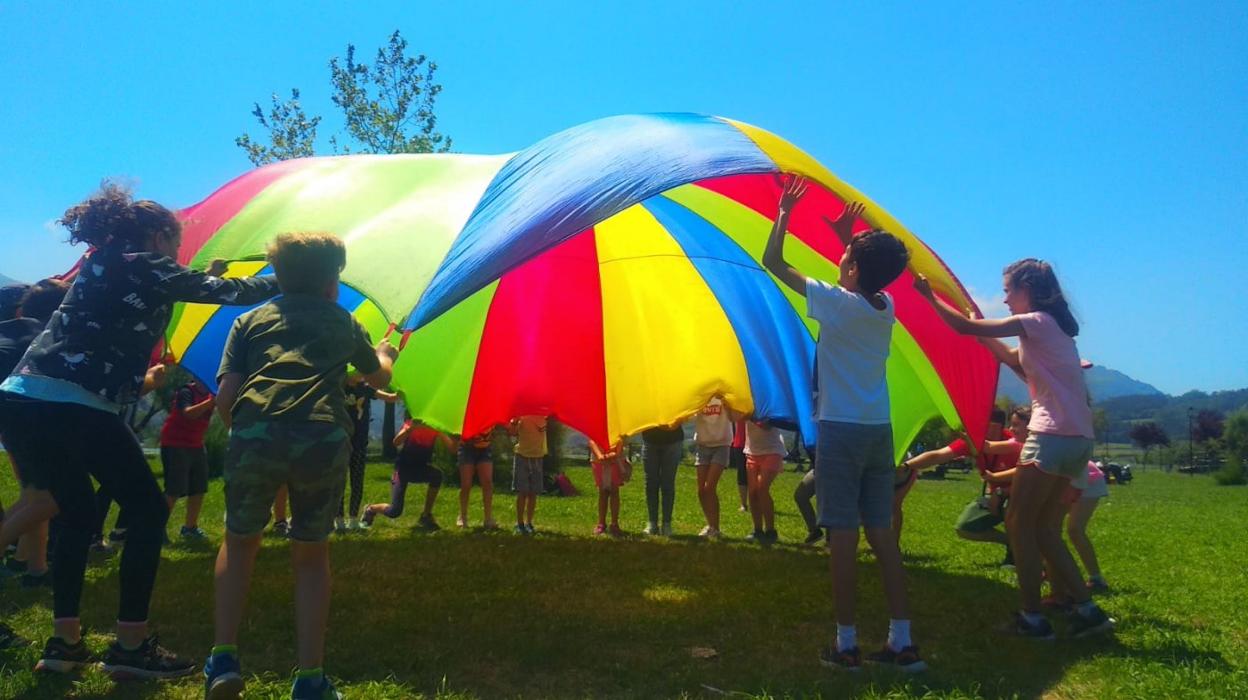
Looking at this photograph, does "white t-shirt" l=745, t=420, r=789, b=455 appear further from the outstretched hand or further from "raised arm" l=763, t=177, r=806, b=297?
"raised arm" l=763, t=177, r=806, b=297

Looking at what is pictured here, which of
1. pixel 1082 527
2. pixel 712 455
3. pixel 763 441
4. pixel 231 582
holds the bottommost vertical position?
Answer: pixel 1082 527

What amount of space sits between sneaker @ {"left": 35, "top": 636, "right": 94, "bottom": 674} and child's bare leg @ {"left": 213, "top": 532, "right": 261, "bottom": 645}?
0.76 meters

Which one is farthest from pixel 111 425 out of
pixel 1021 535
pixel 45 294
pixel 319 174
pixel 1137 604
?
pixel 1137 604

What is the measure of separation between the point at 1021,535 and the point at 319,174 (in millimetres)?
4453

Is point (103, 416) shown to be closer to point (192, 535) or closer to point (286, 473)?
point (286, 473)

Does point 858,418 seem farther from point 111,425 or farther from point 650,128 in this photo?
point 111,425

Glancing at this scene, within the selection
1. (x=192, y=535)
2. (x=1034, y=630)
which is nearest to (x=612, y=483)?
(x=192, y=535)

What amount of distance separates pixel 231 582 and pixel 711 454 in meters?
5.43

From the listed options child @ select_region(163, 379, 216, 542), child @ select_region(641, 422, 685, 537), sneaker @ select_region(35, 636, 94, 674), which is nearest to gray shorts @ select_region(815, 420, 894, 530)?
sneaker @ select_region(35, 636, 94, 674)

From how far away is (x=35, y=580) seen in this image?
4.78 metres

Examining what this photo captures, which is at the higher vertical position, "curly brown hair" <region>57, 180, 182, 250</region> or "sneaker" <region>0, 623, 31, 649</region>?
"curly brown hair" <region>57, 180, 182, 250</region>

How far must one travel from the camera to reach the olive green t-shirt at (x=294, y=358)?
2844mm

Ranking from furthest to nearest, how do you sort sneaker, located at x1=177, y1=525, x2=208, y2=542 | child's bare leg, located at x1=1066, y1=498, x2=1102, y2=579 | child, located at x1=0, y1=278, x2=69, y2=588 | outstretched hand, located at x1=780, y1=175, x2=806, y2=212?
sneaker, located at x1=177, y1=525, x2=208, y2=542
child's bare leg, located at x1=1066, y1=498, x2=1102, y2=579
child, located at x1=0, y1=278, x2=69, y2=588
outstretched hand, located at x1=780, y1=175, x2=806, y2=212

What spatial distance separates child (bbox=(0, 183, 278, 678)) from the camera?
10.5 feet
